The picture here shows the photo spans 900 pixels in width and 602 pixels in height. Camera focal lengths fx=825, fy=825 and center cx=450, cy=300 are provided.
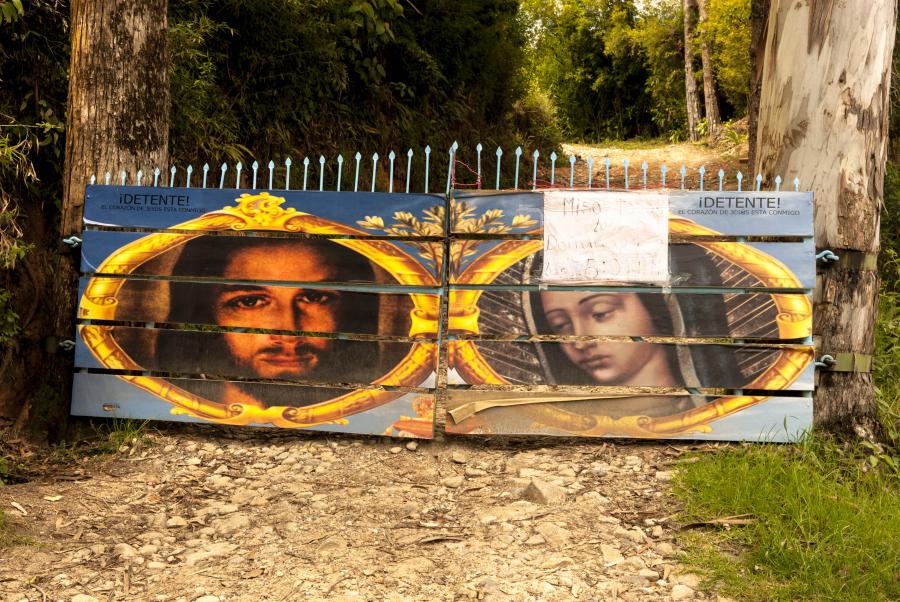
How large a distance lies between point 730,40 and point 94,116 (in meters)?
19.0

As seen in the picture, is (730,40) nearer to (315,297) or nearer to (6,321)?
(315,297)

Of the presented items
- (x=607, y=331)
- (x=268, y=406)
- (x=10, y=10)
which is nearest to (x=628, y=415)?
(x=607, y=331)

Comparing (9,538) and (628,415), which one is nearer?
(9,538)

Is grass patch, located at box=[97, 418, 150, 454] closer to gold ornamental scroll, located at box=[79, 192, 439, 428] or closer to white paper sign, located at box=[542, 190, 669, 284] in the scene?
gold ornamental scroll, located at box=[79, 192, 439, 428]

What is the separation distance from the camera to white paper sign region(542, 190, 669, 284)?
14.8 feet

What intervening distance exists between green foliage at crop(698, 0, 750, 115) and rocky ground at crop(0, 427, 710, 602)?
17.7 m

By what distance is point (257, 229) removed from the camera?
15.7 ft

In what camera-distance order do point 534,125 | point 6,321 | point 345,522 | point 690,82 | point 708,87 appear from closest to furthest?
point 345,522
point 6,321
point 534,125
point 708,87
point 690,82

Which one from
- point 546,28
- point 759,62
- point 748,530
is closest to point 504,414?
point 748,530

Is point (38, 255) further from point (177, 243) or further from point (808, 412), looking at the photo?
point (808, 412)

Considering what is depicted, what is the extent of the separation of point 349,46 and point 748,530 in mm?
7477

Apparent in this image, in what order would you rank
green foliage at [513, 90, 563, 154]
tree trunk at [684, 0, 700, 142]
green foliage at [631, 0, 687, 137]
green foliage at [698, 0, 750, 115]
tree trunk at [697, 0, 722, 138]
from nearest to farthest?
green foliage at [513, 90, 563, 154] < green foliage at [698, 0, 750, 115] < tree trunk at [697, 0, 722, 138] < tree trunk at [684, 0, 700, 142] < green foliage at [631, 0, 687, 137]

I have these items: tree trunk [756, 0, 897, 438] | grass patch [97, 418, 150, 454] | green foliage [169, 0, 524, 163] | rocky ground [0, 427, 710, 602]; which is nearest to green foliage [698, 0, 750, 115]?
green foliage [169, 0, 524, 163]

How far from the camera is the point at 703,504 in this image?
389 centimetres
